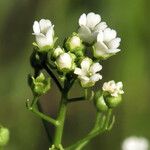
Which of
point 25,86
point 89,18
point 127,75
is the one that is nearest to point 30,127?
point 25,86

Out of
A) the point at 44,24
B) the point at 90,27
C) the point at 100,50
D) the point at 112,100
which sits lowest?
the point at 112,100

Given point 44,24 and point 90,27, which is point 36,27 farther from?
point 90,27

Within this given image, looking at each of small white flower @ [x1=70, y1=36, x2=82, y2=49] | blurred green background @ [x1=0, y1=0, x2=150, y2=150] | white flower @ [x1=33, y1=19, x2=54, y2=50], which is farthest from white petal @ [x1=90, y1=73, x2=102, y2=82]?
blurred green background @ [x1=0, y1=0, x2=150, y2=150]

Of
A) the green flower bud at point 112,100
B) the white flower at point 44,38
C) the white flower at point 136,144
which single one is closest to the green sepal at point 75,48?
the white flower at point 44,38

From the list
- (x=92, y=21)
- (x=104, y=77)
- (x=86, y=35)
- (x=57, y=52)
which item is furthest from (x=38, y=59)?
(x=104, y=77)

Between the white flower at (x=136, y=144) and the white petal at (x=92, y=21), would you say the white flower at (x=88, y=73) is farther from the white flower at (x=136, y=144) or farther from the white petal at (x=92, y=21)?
the white flower at (x=136, y=144)
